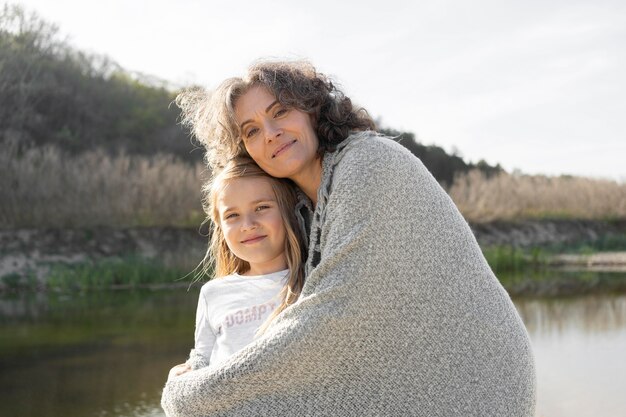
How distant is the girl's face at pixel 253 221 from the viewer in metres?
2.20

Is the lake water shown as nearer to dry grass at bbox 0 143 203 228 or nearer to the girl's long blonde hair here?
dry grass at bbox 0 143 203 228

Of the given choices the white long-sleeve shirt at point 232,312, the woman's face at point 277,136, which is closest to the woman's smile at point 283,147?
the woman's face at point 277,136

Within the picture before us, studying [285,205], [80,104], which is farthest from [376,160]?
[80,104]

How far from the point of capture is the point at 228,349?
208 cm

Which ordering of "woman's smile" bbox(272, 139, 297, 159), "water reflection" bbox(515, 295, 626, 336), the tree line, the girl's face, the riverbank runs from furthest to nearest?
the tree line
the riverbank
"water reflection" bbox(515, 295, 626, 336)
the girl's face
"woman's smile" bbox(272, 139, 297, 159)

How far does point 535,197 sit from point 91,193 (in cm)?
1078

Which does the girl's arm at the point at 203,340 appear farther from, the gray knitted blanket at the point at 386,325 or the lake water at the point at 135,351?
the lake water at the point at 135,351

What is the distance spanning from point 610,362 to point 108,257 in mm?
9202

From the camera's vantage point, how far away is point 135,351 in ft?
25.7

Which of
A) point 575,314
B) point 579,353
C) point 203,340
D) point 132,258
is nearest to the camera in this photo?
point 203,340

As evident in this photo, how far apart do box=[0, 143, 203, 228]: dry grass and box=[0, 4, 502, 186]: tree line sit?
174 centimetres

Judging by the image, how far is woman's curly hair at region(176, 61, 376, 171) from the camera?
81.4 inches

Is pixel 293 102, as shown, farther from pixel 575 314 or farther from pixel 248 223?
pixel 575 314

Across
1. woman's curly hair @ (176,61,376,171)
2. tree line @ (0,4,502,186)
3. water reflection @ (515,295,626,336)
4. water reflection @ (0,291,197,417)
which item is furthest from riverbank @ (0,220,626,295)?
woman's curly hair @ (176,61,376,171)
